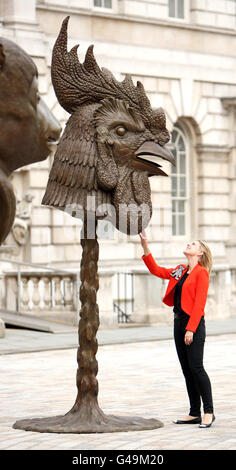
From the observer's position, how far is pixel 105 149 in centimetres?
788

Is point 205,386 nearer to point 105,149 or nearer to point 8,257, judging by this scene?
point 105,149

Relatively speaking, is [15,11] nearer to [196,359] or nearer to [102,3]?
[102,3]

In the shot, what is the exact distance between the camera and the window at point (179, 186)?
28047mm

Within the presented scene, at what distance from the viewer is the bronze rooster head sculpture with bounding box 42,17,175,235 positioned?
25.2 feet

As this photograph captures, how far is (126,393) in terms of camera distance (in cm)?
1141

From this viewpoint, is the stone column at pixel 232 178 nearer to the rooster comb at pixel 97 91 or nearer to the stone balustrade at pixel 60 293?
the stone balustrade at pixel 60 293

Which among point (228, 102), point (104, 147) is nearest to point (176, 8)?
point (228, 102)

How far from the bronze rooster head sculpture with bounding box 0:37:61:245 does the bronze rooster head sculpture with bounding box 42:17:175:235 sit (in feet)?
13.9

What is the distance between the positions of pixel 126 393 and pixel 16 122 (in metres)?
8.41

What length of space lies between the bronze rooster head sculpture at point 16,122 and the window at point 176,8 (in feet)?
82.9

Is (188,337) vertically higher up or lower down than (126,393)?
higher up

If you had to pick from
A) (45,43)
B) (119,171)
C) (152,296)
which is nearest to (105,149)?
(119,171)

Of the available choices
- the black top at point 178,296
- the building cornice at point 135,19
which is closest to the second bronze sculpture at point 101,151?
the black top at point 178,296

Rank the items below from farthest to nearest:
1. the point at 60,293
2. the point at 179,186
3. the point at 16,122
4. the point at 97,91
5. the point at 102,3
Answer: the point at 179,186 → the point at 102,3 → the point at 60,293 → the point at 97,91 → the point at 16,122
